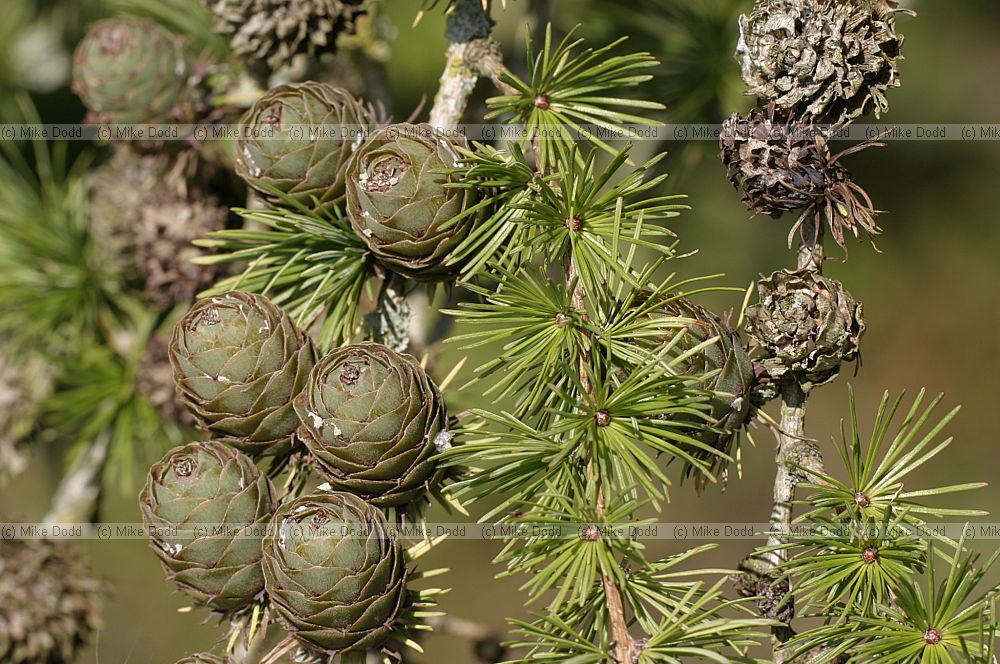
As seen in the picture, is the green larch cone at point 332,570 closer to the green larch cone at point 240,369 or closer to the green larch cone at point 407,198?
the green larch cone at point 240,369

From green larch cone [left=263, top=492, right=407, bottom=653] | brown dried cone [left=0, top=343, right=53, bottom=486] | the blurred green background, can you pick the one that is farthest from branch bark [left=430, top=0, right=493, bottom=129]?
the blurred green background

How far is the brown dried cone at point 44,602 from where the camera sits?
963 mm

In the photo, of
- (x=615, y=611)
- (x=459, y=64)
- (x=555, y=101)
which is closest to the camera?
(x=615, y=611)

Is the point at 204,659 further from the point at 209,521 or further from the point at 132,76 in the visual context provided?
the point at 132,76

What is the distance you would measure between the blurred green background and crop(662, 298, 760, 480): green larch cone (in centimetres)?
94

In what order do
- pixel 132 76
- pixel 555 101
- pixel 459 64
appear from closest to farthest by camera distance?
pixel 555 101 < pixel 459 64 < pixel 132 76

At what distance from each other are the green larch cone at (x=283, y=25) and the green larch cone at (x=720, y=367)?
438mm

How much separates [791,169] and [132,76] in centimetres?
68

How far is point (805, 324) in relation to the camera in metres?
0.57

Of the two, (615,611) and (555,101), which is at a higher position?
(555,101)

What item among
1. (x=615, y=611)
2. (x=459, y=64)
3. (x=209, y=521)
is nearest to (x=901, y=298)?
(x=459, y=64)

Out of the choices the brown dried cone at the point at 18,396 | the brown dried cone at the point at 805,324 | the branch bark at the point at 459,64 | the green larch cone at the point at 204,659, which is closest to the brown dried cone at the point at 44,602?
the brown dried cone at the point at 18,396

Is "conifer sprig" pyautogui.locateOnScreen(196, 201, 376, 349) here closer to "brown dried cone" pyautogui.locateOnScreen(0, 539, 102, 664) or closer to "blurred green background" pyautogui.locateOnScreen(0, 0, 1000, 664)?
"brown dried cone" pyautogui.locateOnScreen(0, 539, 102, 664)

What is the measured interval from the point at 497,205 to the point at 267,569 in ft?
0.98
